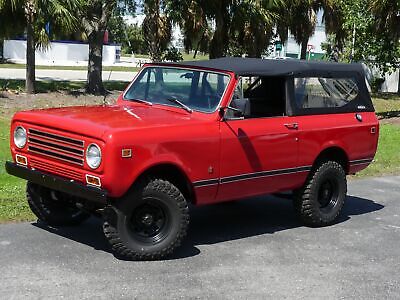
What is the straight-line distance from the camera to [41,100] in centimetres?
1845

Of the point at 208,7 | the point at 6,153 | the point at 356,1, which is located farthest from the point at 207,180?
the point at 356,1

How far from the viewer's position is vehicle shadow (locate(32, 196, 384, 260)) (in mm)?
6402

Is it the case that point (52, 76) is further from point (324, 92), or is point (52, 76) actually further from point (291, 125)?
point (291, 125)

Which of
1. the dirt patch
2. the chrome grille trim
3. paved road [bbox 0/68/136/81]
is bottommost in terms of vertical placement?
the dirt patch

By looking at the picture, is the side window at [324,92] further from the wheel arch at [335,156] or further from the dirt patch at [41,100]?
the dirt patch at [41,100]

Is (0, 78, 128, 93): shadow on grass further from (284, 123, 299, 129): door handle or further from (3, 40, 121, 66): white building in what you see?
(3, 40, 121, 66): white building

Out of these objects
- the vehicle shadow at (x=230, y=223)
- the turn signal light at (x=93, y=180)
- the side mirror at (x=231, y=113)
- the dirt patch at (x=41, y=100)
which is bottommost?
the vehicle shadow at (x=230, y=223)

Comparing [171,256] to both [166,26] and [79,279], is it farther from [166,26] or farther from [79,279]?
[166,26]

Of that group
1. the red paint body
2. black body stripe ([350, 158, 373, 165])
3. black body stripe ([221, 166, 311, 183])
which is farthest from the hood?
black body stripe ([350, 158, 373, 165])

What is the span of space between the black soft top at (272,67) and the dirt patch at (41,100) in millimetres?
10382

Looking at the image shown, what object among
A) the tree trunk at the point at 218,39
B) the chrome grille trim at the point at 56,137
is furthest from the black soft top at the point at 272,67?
the tree trunk at the point at 218,39

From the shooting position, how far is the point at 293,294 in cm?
511

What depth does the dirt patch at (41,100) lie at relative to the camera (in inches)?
680

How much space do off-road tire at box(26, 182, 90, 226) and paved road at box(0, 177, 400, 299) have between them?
0.12 metres
